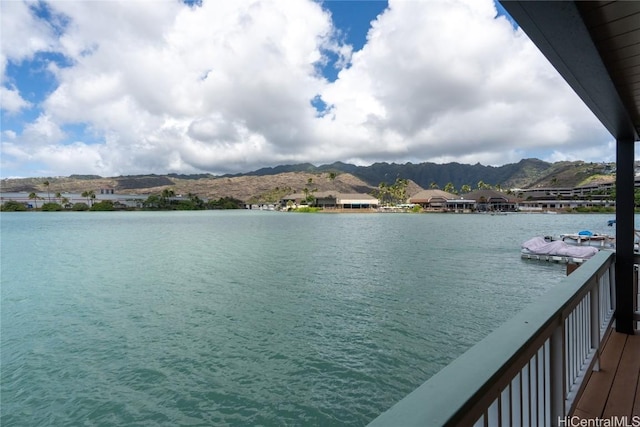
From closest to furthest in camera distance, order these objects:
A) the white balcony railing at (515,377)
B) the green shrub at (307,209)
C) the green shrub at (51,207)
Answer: the white balcony railing at (515,377), the green shrub at (307,209), the green shrub at (51,207)

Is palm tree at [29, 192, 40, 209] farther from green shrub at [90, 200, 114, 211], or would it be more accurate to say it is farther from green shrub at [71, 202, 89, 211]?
green shrub at [90, 200, 114, 211]

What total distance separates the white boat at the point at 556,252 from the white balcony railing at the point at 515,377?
63.0 feet

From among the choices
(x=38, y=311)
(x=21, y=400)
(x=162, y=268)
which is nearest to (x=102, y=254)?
(x=162, y=268)

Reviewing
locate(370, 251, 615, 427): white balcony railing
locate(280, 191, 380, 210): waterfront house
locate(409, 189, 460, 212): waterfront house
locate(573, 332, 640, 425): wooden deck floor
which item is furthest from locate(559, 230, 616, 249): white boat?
locate(280, 191, 380, 210): waterfront house

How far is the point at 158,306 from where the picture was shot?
1074cm

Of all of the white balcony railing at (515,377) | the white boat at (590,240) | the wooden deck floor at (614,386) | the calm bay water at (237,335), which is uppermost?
the white balcony railing at (515,377)

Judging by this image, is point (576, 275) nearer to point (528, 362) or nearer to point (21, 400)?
point (528, 362)

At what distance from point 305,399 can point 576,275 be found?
4708 millimetres

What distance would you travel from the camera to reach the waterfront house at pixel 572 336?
0.83 meters

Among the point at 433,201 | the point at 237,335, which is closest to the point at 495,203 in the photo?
the point at 433,201

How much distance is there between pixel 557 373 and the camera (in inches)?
62.0

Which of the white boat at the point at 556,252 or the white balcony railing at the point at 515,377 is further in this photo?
the white boat at the point at 556,252

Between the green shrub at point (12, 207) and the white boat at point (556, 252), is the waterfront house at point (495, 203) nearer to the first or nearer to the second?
the white boat at point (556, 252)

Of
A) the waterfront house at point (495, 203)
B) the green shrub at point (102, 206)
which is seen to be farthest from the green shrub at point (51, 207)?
the waterfront house at point (495, 203)
